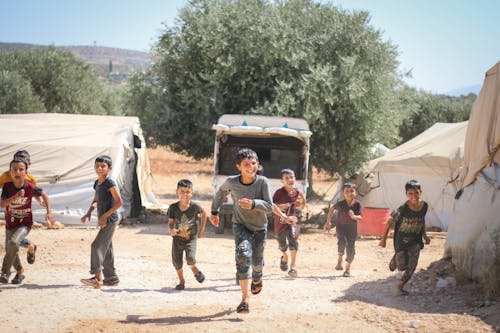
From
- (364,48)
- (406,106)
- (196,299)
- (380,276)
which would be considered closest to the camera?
(196,299)

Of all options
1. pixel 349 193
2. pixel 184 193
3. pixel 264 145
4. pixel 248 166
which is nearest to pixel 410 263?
pixel 349 193

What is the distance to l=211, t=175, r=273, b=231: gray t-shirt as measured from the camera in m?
7.07

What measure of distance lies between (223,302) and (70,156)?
374 inches

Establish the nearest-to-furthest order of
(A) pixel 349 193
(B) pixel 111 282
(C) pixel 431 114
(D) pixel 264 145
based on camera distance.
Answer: (B) pixel 111 282 < (A) pixel 349 193 < (D) pixel 264 145 < (C) pixel 431 114

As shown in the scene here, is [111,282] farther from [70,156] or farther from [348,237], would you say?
[70,156]

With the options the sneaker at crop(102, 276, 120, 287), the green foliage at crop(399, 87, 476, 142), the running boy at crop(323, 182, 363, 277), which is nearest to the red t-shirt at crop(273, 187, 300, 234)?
the running boy at crop(323, 182, 363, 277)

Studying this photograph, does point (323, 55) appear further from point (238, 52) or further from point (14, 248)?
point (14, 248)

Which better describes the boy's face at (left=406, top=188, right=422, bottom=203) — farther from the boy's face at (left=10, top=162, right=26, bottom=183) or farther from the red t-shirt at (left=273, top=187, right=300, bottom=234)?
the boy's face at (left=10, top=162, right=26, bottom=183)

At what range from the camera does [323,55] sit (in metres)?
19.2

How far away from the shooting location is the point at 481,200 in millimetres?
8828

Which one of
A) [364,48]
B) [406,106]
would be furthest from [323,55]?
[406,106]

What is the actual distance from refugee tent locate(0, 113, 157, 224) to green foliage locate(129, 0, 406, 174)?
212 centimetres

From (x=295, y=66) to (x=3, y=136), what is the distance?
25.5 feet

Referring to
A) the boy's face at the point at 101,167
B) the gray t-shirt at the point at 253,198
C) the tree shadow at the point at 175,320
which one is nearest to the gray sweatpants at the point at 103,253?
the boy's face at the point at 101,167
